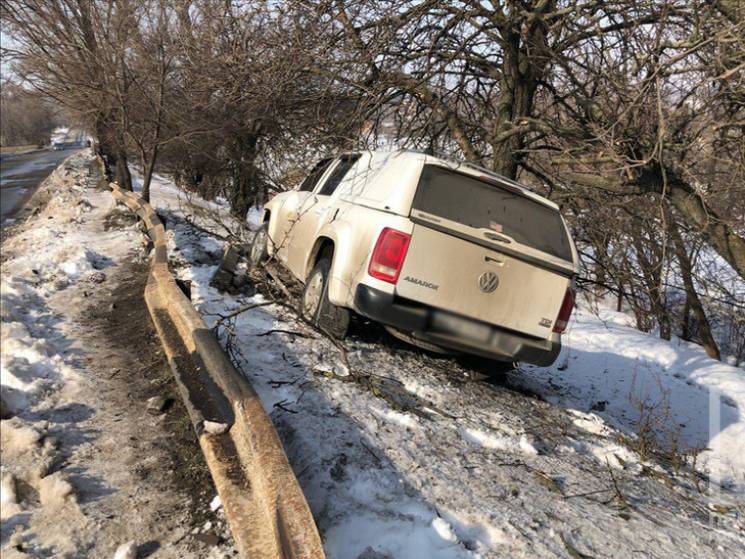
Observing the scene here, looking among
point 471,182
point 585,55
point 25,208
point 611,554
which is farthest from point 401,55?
point 25,208

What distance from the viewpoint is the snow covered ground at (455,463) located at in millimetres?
2814

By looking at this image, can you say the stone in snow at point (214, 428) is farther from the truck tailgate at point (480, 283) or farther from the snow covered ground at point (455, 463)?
the truck tailgate at point (480, 283)

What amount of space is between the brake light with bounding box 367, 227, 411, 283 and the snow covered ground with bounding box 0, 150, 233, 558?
180cm

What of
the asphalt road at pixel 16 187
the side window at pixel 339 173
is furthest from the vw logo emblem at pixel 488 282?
the asphalt road at pixel 16 187

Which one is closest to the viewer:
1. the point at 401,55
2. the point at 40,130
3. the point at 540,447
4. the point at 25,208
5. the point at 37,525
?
the point at 37,525

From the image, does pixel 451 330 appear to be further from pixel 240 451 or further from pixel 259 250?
pixel 259 250

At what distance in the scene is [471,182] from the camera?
15.4ft

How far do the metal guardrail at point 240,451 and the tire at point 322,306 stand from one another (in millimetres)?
1265

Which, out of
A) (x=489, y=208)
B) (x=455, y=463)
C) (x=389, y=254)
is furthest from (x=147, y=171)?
(x=455, y=463)

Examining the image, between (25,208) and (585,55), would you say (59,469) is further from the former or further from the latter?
(25,208)

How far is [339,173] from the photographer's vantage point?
6.09m

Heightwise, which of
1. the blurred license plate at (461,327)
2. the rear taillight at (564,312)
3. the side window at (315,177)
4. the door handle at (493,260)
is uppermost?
the side window at (315,177)

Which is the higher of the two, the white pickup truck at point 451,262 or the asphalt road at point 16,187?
the white pickup truck at point 451,262

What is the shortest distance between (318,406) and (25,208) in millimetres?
15072
